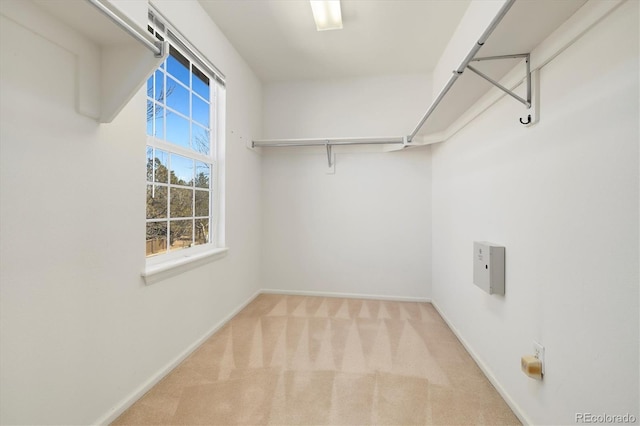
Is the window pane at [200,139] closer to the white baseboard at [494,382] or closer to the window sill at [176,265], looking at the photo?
the window sill at [176,265]

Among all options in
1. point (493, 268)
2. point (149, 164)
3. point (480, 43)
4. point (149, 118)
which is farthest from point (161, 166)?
point (493, 268)

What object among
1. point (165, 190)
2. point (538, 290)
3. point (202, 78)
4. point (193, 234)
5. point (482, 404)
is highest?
point (202, 78)

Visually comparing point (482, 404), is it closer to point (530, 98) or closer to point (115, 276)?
point (530, 98)

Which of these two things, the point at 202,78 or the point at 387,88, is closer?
the point at 202,78

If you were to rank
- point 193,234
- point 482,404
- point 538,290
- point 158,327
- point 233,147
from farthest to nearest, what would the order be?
point 233,147
point 193,234
point 158,327
point 482,404
point 538,290

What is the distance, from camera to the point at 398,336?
8.05ft

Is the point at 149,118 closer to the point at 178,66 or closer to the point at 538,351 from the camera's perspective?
the point at 178,66

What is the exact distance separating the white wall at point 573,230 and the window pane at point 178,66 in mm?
2383

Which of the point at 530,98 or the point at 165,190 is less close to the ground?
the point at 530,98

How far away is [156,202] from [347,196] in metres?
2.25

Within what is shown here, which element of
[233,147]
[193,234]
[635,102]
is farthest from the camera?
[233,147]

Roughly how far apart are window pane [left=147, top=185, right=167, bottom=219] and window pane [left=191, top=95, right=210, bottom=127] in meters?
0.80

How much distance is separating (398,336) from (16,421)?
2.40 m

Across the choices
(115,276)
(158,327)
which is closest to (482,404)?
(158,327)
